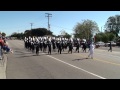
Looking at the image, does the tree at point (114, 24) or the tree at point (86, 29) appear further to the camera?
the tree at point (114, 24)

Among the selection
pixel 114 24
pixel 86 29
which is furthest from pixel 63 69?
pixel 114 24

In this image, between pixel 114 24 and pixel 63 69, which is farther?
pixel 114 24

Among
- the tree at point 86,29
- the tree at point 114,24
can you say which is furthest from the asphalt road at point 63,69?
the tree at point 114,24

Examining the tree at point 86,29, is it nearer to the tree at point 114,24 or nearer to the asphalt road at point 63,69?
the tree at point 114,24

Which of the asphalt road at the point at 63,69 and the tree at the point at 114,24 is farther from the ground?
the tree at the point at 114,24

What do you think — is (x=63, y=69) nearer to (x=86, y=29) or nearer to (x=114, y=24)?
(x=86, y=29)

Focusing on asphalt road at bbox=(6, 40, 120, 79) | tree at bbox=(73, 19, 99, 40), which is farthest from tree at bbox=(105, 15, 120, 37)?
asphalt road at bbox=(6, 40, 120, 79)

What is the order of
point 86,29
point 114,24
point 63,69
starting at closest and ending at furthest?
1. point 63,69
2. point 86,29
3. point 114,24

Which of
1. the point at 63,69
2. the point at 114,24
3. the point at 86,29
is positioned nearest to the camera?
the point at 63,69

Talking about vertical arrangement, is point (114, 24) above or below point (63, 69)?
above

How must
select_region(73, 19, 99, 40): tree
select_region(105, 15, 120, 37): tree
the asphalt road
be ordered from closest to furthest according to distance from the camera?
the asphalt road → select_region(73, 19, 99, 40): tree → select_region(105, 15, 120, 37): tree

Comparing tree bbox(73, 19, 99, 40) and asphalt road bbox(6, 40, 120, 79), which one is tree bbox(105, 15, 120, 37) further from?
asphalt road bbox(6, 40, 120, 79)
